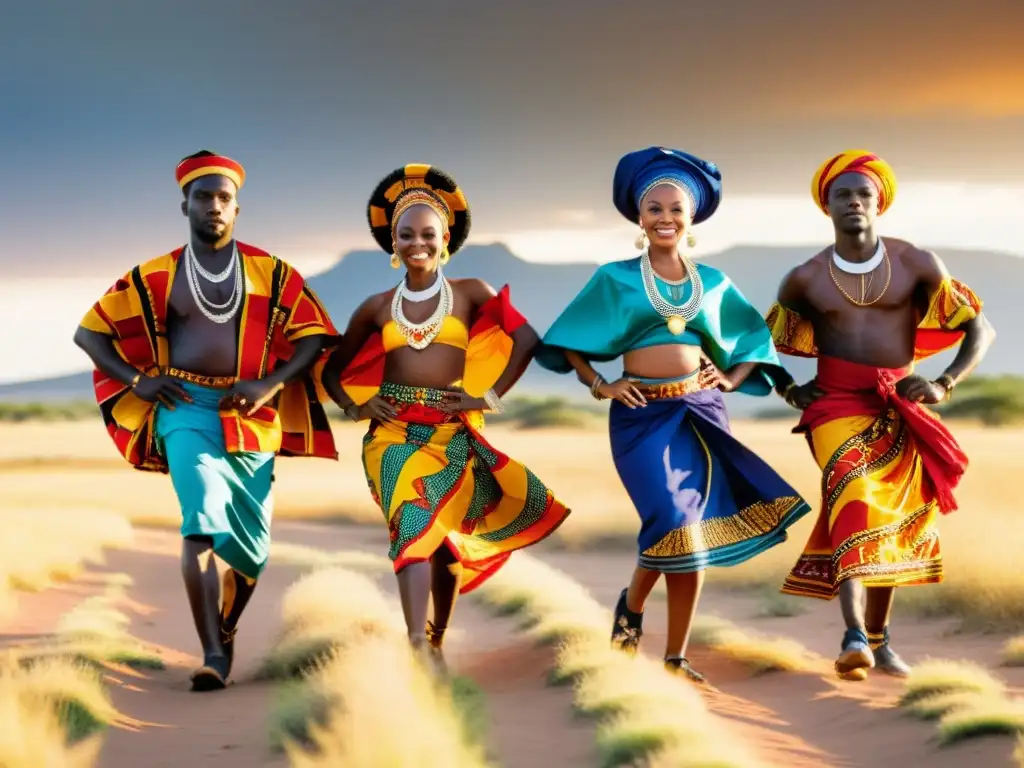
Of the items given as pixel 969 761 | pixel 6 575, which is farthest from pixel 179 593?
pixel 969 761

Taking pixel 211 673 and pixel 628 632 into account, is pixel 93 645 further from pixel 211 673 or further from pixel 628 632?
pixel 628 632

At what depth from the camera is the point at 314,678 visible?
7.79m

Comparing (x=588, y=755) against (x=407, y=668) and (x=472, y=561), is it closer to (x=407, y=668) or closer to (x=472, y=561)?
(x=407, y=668)

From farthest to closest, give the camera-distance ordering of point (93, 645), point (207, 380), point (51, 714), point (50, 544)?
point (50, 544) < point (93, 645) < point (207, 380) < point (51, 714)

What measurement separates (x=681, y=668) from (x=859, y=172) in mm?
2846

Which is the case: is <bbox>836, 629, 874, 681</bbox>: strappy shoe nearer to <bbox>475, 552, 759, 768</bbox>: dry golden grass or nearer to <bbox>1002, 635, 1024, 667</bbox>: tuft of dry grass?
<bbox>475, 552, 759, 768</bbox>: dry golden grass

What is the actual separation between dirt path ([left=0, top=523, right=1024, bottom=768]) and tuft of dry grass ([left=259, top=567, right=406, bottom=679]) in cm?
25

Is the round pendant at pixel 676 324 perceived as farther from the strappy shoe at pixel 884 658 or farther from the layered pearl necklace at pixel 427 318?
the strappy shoe at pixel 884 658

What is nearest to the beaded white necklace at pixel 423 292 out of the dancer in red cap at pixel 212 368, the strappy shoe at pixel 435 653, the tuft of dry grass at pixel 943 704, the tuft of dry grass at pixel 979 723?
the dancer in red cap at pixel 212 368

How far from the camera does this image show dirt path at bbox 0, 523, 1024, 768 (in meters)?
6.70

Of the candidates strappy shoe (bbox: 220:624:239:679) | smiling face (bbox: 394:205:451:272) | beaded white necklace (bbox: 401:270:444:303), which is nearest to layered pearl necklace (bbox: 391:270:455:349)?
beaded white necklace (bbox: 401:270:444:303)

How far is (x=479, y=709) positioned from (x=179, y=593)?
8126mm

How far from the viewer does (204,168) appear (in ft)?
26.6

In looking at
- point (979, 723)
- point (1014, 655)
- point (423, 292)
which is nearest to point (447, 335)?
point (423, 292)
